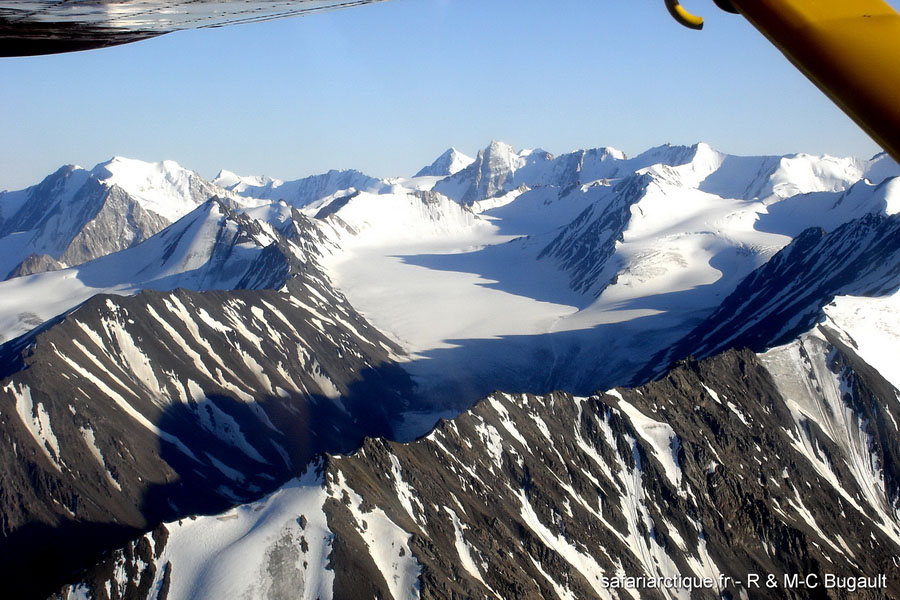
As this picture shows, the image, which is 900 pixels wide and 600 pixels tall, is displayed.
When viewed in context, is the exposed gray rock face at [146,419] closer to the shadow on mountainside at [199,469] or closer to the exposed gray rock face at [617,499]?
the shadow on mountainside at [199,469]

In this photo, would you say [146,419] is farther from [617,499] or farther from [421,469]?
[617,499]

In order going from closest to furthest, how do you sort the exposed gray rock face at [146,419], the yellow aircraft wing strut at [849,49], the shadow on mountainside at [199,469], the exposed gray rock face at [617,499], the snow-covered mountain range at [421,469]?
the yellow aircraft wing strut at [849,49] < the exposed gray rock face at [617,499] < the snow-covered mountain range at [421,469] < the shadow on mountainside at [199,469] < the exposed gray rock face at [146,419]

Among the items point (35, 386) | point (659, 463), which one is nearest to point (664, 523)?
point (659, 463)

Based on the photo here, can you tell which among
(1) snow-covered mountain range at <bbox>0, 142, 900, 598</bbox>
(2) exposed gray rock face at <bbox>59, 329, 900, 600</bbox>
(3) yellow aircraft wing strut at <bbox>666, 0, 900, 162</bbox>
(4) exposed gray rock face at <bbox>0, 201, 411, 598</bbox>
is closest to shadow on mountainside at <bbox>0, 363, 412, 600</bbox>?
(4) exposed gray rock face at <bbox>0, 201, 411, 598</bbox>

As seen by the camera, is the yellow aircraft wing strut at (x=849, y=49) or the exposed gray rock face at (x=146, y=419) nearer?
the yellow aircraft wing strut at (x=849, y=49)

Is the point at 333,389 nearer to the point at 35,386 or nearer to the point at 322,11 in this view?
the point at 35,386

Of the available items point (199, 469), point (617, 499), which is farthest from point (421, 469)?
point (199, 469)

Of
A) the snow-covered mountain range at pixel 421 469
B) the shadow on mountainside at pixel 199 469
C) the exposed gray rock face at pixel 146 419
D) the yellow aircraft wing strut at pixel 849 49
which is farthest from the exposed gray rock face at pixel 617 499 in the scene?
the yellow aircraft wing strut at pixel 849 49

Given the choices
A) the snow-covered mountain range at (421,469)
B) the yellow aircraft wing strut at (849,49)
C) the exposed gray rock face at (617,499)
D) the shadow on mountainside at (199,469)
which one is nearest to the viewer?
the yellow aircraft wing strut at (849,49)

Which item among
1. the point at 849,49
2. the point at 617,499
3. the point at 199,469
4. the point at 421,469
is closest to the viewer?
the point at 849,49
